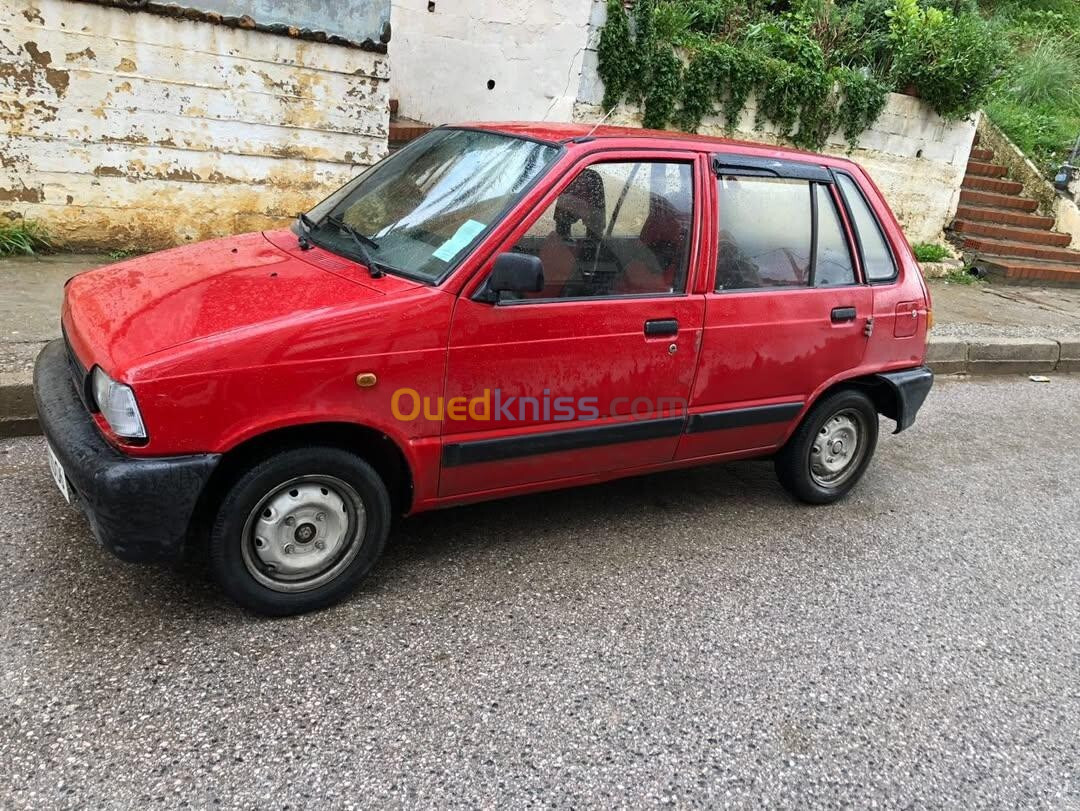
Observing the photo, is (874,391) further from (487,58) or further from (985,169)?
(985,169)

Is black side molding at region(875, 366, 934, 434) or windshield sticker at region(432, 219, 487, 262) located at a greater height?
windshield sticker at region(432, 219, 487, 262)

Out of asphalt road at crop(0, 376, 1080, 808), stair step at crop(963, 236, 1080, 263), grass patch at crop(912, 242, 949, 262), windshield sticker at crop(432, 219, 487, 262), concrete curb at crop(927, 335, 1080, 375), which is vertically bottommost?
asphalt road at crop(0, 376, 1080, 808)

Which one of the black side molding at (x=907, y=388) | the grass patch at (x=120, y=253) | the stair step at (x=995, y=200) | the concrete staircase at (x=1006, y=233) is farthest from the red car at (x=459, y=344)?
the stair step at (x=995, y=200)

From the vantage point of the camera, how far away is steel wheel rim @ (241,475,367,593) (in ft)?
9.73

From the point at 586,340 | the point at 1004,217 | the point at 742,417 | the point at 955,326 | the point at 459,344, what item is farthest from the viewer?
the point at 1004,217

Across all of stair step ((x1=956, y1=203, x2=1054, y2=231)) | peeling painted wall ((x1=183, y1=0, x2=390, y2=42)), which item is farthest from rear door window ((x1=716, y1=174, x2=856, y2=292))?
stair step ((x1=956, y1=203, x2=1054, y2=231))

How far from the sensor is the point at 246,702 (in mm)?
2688

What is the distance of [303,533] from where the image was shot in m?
3.05

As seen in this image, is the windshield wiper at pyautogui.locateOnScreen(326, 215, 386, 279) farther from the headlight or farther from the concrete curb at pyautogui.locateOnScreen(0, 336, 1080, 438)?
the concrete curb at pyautogui.locateOnScreen(0, 336, 1080, 438)

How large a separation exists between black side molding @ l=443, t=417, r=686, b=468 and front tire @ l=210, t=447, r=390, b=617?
0.34 m

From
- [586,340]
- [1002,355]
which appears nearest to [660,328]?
[586,340]

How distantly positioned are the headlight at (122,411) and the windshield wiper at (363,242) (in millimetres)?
958

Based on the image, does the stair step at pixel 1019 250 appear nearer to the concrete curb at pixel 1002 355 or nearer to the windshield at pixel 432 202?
the concrete curb at pixel 1002 355

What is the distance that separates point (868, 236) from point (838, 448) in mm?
1103
